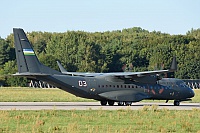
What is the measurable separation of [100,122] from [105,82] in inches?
636

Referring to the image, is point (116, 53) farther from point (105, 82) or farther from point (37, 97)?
point (105, 82)

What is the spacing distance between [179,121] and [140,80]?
51.5 ft

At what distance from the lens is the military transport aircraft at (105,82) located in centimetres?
4406

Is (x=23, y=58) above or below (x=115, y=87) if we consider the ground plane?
above

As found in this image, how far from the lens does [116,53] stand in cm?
13150

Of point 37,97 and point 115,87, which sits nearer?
point 115,87

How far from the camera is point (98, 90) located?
46.2 metres

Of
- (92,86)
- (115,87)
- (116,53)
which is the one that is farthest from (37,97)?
(116,53)

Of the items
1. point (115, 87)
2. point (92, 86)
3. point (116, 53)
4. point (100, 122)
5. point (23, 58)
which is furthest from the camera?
point (116, 53)

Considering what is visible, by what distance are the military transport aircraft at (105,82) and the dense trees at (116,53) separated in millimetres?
65615

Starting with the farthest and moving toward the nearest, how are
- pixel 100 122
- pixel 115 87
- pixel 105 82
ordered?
1. pixel 115 87
2. pixel 105 82
3. pixel 100 122

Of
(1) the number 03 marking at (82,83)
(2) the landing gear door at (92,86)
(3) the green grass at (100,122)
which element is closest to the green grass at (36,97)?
(2) the landing gear door at (92,86)

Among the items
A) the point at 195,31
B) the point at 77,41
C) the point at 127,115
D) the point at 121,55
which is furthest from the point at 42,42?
→ the point at 127,115

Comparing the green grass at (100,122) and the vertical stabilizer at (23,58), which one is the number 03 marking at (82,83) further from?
the green grass at (100,122)
